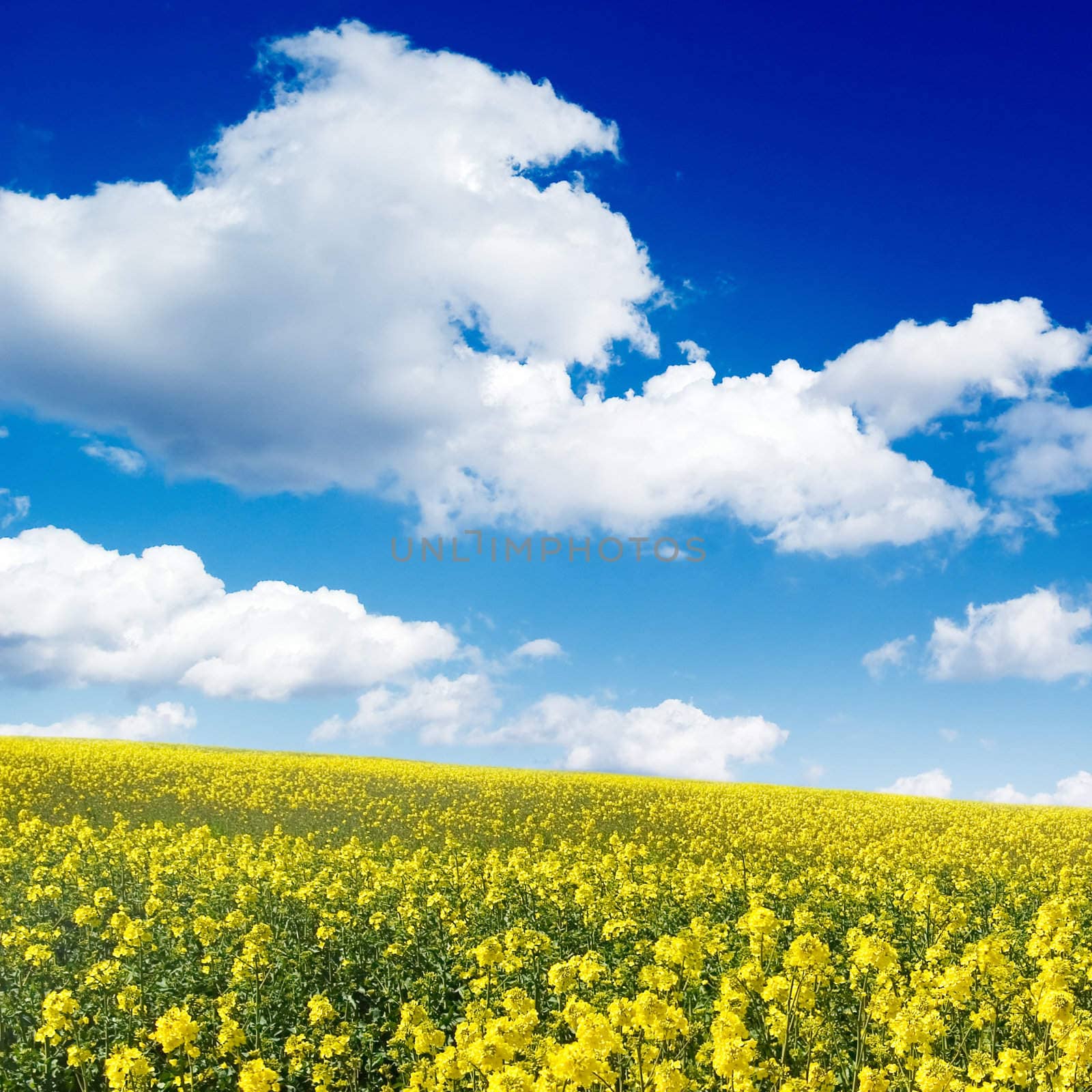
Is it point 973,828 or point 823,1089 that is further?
point 973,828

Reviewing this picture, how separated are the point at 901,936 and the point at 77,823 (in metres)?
17.5

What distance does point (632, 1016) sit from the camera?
5973 millimetres

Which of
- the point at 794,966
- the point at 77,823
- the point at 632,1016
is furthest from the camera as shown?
the point at 77,823

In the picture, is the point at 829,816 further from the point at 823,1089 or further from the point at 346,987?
the point at 823,1089

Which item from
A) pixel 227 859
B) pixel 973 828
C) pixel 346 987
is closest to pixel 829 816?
pixel 973 828

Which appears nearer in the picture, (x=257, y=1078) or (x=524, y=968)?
(x=257, y=1078)

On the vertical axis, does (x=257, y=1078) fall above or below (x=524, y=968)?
above

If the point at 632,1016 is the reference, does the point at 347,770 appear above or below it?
below

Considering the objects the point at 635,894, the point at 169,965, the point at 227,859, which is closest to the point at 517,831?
the point at 227,859

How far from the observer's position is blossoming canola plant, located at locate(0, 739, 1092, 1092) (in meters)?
6.57

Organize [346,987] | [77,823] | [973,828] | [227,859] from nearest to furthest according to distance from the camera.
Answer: [346,987] < [227,859] < [77,823] < [973,828]

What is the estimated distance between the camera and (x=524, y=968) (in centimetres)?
1003

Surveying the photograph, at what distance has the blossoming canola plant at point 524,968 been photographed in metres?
6.57

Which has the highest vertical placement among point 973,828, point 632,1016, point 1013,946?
point 632,1016
